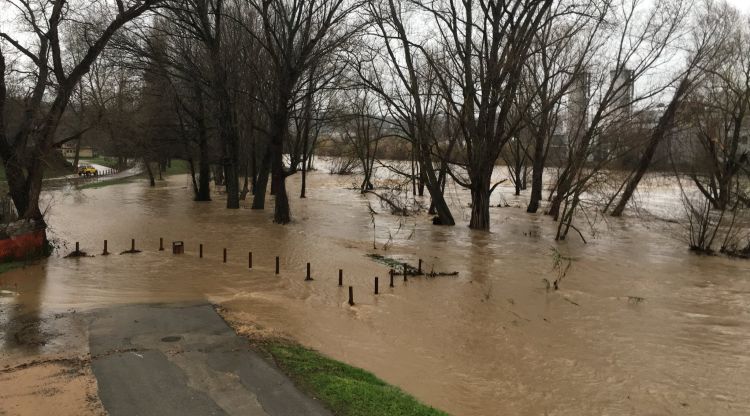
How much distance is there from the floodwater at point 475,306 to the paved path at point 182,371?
76 cm

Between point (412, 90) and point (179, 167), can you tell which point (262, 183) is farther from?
point (179, 167)

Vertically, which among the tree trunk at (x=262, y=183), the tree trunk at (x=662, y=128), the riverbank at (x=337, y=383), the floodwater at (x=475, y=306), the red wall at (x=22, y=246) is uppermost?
the tree trunk at (x=662, y=128)

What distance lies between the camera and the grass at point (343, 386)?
17.9 ft

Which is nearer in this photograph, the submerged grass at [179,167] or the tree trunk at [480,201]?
the tree trunk at [480,201]

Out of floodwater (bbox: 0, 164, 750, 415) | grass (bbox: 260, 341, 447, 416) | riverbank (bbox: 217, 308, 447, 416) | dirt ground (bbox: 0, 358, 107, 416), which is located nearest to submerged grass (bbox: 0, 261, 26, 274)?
floodwater (bbox: 0, 164, 750, 415)

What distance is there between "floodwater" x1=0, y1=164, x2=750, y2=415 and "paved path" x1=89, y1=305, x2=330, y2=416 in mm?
761

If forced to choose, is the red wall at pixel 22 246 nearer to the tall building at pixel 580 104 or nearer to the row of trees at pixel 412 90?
the row of trees at pixel 412 90

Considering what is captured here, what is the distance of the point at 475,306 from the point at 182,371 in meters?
6.39

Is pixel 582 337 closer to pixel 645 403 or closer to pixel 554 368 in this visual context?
pixel 554 368

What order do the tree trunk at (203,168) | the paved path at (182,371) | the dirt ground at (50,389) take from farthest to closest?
the tree trunk at (203,168), the paved path at (182,371), the dirt ground at (50,389)

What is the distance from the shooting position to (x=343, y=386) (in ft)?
19.4

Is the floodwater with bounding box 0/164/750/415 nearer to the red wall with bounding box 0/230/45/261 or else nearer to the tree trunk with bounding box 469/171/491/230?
the red wall with bounding box 0/230/45/261

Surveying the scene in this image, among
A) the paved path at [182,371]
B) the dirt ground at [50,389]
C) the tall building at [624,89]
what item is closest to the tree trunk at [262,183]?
the tall building at [624,89]

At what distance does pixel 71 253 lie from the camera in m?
13.7
